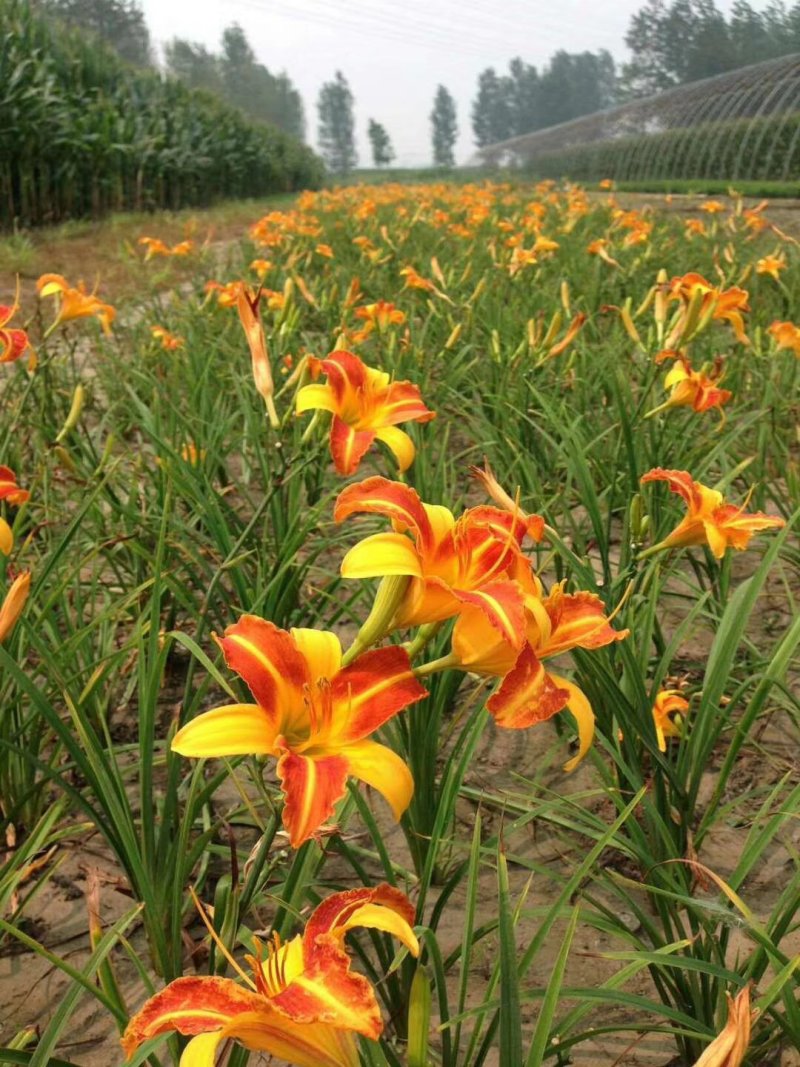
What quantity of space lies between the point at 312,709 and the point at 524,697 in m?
0.18

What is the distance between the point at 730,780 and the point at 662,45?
127ft

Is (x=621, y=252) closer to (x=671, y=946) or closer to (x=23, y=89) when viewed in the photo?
(x=671, y=946)

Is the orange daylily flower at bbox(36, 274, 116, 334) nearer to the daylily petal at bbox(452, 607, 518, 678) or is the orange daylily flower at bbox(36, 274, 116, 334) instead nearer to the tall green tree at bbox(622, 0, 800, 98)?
the daylily petal at bbox(452, 607, 518, 678)

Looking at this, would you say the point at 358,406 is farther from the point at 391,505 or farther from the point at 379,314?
the point at 379,314

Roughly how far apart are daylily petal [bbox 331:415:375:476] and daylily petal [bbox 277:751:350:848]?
582mm

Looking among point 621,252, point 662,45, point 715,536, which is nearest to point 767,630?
point 715,536

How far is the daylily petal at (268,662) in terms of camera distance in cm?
69

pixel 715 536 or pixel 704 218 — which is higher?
pixel 704 218

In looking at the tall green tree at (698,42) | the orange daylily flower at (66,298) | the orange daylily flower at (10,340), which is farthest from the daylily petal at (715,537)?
the tall green tree at (698,42)

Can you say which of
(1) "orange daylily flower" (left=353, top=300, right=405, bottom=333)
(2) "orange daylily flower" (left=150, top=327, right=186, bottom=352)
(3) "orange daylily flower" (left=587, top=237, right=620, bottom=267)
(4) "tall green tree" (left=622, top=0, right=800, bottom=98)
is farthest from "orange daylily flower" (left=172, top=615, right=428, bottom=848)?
(4) "tall green tree" (left=622, top=0, right=800, bottom=98)

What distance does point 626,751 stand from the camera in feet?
4.22

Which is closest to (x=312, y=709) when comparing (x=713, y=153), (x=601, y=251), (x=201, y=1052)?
(x=201, y=1052)

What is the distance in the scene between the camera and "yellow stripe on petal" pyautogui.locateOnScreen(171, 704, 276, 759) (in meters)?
0.63

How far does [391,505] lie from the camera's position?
2.51 feet
